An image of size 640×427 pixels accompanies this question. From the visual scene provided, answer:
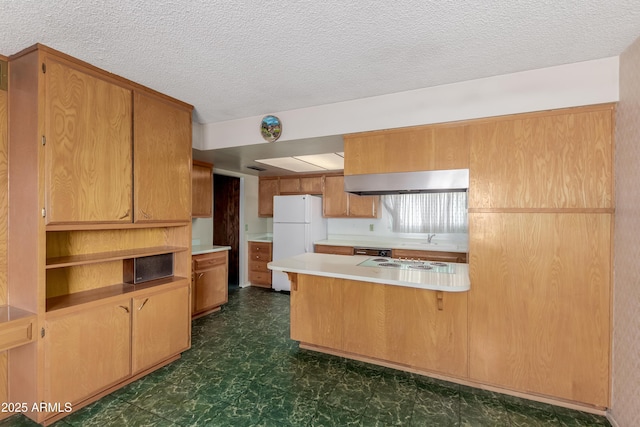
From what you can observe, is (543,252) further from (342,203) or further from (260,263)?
(260,263)

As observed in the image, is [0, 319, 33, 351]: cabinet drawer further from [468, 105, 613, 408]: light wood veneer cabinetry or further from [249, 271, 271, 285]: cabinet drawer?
[249, 271, 271, 285]: cabinet drawer

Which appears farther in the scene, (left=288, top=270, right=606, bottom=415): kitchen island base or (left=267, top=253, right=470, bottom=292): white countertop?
(left=288, top=270, right=606, bottom=415): kitchen island base

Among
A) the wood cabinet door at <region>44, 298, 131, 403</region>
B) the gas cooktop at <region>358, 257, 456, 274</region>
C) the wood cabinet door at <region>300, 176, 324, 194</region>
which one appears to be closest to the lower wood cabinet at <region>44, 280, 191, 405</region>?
the wood cabinet door at <region>44, 298, 131, 403</region>

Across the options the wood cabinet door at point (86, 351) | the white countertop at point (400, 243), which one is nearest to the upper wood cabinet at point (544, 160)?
the white countertop at point (400, 243)

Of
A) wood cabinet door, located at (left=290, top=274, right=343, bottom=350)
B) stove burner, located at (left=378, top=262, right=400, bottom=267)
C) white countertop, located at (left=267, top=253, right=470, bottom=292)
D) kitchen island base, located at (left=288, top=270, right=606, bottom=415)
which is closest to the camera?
white countertop, located at (left=267, top=253, right=470, bottom=292)

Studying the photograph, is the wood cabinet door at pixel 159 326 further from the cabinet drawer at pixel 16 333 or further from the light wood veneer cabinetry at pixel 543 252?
the light wood veneer cabinetry at pixel 543 252

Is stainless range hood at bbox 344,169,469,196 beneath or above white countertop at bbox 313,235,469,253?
above

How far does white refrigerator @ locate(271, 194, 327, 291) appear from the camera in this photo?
191 inches

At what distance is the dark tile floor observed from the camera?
191 centimetres

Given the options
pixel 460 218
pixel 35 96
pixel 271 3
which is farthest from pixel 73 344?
pixel 460 218

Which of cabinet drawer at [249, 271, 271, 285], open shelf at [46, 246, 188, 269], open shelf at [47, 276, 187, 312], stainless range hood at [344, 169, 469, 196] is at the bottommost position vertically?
cabinet drawer at [249, 271, 271, 285]

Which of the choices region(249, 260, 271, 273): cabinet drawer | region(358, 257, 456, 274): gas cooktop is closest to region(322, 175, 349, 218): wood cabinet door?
region(249, 260, 271, 273): cabinet drawer

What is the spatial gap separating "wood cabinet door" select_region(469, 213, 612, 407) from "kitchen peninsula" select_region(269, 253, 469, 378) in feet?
0.58

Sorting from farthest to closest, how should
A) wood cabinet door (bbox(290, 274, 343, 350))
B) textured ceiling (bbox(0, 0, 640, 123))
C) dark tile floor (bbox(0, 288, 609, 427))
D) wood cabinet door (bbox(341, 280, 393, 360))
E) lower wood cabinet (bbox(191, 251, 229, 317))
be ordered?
1. lower wood cabinet (bbox(191, 251, 229, 317))
2. wood cabinet door (bbox(290, 274, 343, 350))
3. wood cabinet door (bbox(341, 280, 393, 360))
4. dark tile floor (bbox(0, 288, 609, 427))
5. textured ceiling (bbox(0, 0, 640, 123))
